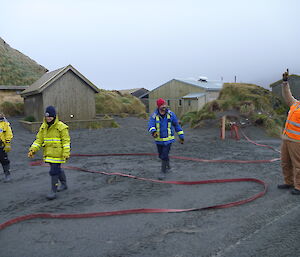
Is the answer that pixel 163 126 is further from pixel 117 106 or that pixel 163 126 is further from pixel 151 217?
pixel 117 106

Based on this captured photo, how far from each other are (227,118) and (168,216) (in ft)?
44.2

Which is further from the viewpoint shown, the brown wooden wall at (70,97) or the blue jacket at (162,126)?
the brown wooden wall at (70,97)

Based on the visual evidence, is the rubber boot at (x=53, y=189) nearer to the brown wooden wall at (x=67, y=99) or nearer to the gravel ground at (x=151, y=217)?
the gravel ground at (x=151, y=217)

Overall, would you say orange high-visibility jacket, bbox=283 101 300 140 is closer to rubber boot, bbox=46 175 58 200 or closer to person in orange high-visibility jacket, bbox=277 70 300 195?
person in orange high-visibility jacket, bbox=277 70 300 195

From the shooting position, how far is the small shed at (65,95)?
17906 millimetres

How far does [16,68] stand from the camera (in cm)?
3538

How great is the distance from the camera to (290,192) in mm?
5281

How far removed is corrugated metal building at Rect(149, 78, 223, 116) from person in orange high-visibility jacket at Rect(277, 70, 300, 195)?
27329 millimetres

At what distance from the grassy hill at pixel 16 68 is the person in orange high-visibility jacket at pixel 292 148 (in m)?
31.9

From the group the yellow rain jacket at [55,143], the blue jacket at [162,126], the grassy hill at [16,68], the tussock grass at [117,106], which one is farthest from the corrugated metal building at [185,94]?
the yellow rain jacket at [55,143]

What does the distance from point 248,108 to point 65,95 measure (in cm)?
1164

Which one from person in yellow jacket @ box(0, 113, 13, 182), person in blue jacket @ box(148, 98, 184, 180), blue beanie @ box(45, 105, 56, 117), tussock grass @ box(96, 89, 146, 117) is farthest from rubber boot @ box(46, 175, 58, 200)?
tussock grass @ box(96, 89, 146, 117)

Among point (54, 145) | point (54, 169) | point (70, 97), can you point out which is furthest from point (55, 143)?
point (70, 97)

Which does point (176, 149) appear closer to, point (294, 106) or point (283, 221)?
point (294, 106)
